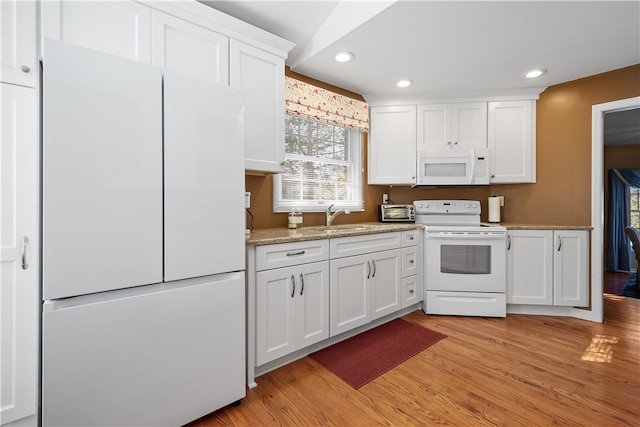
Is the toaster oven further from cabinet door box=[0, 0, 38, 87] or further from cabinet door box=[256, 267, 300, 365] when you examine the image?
cabinet door box=[0, 0, 38, 87]

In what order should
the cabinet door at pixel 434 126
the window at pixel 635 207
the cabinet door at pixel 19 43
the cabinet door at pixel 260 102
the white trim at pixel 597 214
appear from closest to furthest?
1. the cabinet door at pixel 19 43
2. the cabinet door at pixel 260 102
3. the white trim at pixel 597 214
4. the cabinet door at pixel 434 126
5. the window at pixel 635 207

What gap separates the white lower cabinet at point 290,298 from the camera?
183 centimetres

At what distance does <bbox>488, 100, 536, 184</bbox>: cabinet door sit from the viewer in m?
3.18

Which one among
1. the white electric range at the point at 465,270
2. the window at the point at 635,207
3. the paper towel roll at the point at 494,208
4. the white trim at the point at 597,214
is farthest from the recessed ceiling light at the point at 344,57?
the window at the point at 635,207

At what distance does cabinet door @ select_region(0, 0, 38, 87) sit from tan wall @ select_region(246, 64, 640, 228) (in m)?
1.49

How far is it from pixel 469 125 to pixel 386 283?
204cm

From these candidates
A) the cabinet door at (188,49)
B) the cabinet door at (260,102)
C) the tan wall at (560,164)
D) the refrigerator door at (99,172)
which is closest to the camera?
the refrigerator door at (99,172)

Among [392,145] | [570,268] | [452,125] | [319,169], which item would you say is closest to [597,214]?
[570,268]

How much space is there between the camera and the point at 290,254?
6.41 ft

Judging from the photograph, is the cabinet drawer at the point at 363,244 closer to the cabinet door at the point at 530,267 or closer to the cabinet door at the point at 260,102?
the cabinet door at the point at 260,102

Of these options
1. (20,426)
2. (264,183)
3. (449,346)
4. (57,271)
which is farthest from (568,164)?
(20,426)

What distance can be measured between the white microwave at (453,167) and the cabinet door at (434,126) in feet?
0.36

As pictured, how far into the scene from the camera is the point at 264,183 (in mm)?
2588

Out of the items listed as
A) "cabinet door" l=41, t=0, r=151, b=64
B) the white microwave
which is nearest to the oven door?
the white microwave
